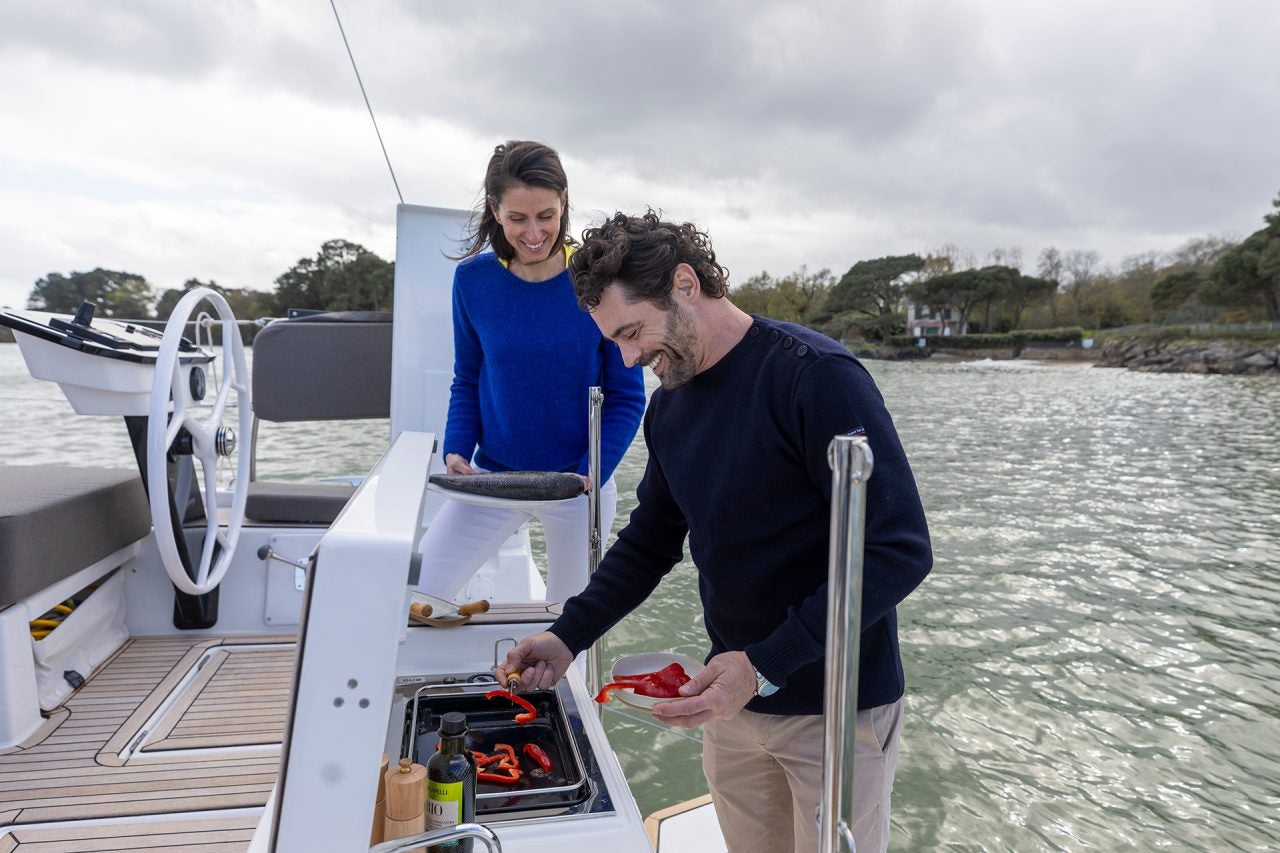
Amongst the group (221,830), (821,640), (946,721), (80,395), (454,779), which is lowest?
(946,721)

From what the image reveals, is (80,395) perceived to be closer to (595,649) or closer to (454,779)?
(595,649)

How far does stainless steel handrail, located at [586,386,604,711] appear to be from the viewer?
73.6 inches

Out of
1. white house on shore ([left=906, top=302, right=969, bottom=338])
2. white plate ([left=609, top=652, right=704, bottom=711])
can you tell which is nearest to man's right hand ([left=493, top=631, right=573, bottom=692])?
white plate ([left=609, top=652, right=704, bottom=711])

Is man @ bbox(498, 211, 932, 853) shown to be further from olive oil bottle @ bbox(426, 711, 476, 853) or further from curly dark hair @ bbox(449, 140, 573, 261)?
curly dark hair @ bbox(449, 140, 573, 261)

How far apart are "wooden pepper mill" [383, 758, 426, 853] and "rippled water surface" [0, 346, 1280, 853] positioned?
3.60 feet

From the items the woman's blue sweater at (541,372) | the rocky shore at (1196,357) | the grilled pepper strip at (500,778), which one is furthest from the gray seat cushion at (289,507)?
the rocky shore at (1196,357)

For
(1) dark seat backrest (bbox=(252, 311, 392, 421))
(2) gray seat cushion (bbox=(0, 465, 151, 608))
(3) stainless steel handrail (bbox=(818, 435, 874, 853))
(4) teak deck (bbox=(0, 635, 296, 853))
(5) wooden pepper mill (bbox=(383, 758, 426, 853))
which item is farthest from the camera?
(1) dark seat backrest (bbox=(252, 311, 392, 421))

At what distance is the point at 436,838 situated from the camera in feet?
2.50

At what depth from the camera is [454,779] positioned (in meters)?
0.93

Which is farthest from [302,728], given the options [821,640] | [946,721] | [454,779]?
A: [946,721]

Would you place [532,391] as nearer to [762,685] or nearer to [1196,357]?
[762,685]

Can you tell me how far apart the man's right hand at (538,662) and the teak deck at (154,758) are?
443mm

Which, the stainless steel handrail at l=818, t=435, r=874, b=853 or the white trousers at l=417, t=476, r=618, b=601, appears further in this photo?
the white trousers at l=417, t=476, r=618, b=601

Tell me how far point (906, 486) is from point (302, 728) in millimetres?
748
